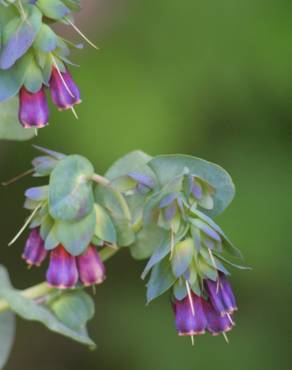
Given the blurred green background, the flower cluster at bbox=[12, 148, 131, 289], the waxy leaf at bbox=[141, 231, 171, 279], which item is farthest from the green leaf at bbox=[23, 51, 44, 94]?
the blurred green background

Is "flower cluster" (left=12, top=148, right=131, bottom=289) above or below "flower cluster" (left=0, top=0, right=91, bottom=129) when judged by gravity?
below

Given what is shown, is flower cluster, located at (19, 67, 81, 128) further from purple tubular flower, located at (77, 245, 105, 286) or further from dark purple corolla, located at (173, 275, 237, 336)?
dark purple corolla, located at (173, 275, 237, 336)

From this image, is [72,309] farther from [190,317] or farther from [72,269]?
[190,317]

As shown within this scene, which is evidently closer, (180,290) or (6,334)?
(180,290)

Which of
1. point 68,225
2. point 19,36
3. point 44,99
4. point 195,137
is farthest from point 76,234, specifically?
point 195,137

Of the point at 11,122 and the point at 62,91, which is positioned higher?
the point at 62,91

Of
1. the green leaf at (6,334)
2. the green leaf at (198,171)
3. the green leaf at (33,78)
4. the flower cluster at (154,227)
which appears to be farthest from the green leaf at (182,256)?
the green leaf at (6,334)
